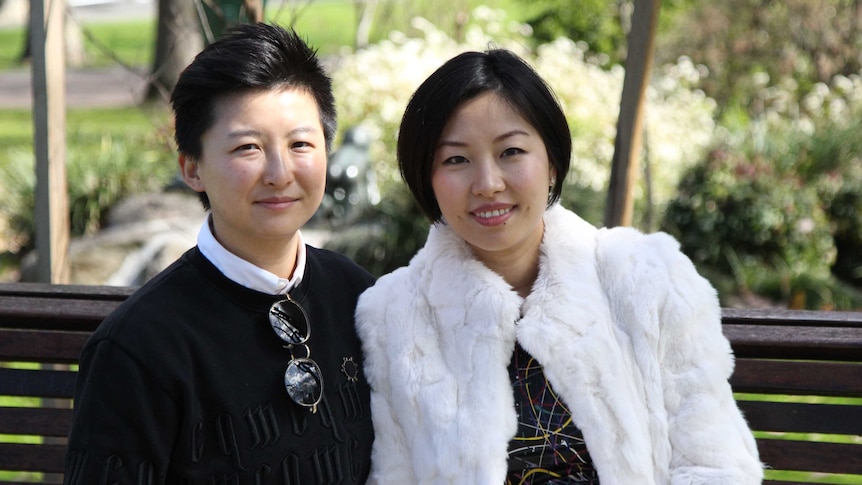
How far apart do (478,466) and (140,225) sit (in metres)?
5.84

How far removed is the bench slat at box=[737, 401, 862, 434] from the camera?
275cm

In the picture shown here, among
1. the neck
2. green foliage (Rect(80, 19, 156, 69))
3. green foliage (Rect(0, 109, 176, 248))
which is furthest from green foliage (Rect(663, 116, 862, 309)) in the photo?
green foliage (Rect(80, 19, 156, 69))

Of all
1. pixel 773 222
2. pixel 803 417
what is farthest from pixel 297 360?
pixel 773 222

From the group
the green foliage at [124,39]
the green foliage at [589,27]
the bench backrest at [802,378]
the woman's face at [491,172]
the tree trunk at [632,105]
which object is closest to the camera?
the woman's face at [491,172]

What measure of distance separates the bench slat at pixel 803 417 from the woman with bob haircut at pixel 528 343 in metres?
0.55

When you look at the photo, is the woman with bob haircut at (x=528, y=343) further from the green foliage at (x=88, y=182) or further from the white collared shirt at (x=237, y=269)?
the green foliage at (x=88, y=182)

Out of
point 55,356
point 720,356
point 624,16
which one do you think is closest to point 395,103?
point 624,16

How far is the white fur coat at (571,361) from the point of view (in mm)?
Answer: 2219

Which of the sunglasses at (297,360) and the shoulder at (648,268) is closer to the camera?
the sunglasses at (297,360)

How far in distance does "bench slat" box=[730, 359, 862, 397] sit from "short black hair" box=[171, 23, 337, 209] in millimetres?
1405

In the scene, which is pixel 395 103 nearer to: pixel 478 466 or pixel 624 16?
pixel 624 16

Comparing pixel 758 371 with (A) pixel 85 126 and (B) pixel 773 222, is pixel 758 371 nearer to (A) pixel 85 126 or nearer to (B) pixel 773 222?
(B) pixel 773 222

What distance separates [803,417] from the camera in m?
2.78

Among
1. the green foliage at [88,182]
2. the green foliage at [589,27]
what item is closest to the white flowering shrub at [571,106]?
the green foliage at [88,182]
